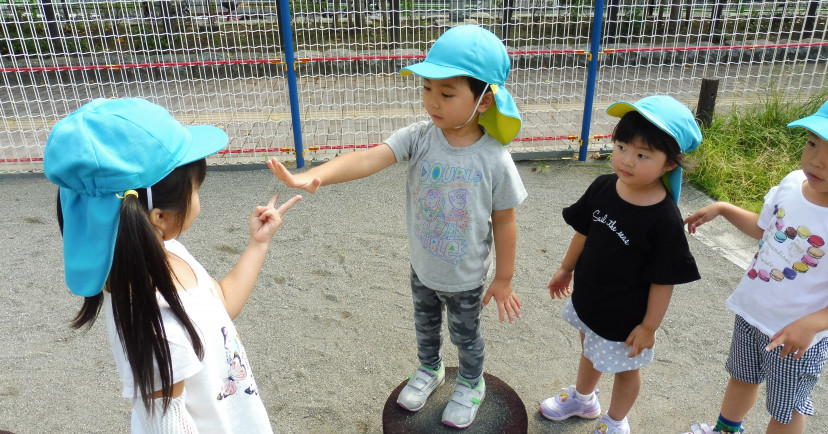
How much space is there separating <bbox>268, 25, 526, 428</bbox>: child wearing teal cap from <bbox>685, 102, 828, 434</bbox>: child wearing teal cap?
0.80 m

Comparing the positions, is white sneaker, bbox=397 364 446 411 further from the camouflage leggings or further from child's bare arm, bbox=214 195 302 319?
child's bare arm, bbox=214 195 302 319

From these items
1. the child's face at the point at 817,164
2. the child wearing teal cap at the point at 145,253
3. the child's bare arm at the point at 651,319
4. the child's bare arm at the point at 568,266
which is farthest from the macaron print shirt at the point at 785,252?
the child wearing teal cap at the point at 145,253

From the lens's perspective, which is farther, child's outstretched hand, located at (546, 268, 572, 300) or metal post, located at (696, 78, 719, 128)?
metal post, located at (696, 78, 719, 128)

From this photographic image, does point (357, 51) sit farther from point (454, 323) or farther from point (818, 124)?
point (818, 124)

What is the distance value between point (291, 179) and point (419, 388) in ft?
3.69

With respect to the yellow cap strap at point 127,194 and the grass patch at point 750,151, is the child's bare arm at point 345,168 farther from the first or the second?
the grass patch at point 750,151

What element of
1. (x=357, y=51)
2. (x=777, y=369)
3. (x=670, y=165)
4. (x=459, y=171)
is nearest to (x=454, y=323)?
(x=459, y=171)

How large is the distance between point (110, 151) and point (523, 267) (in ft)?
9.20

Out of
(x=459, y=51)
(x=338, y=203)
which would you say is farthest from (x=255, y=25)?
(x=459, y=51)

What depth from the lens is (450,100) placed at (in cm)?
181

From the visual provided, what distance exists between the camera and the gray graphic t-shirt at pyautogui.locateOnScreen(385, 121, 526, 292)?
189cm

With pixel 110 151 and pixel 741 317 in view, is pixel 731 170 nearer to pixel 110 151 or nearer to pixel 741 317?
pixel 741 317

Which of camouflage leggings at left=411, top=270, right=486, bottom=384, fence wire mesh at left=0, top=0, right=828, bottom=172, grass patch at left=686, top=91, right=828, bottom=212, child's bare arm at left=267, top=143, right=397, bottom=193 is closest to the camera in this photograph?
child's bare arm at left=267, top=143, right=397, bottom=193

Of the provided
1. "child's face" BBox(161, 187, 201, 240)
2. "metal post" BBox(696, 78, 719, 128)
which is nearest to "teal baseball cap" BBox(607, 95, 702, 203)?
"child's face" BBox(161, 187, 201, 240)
